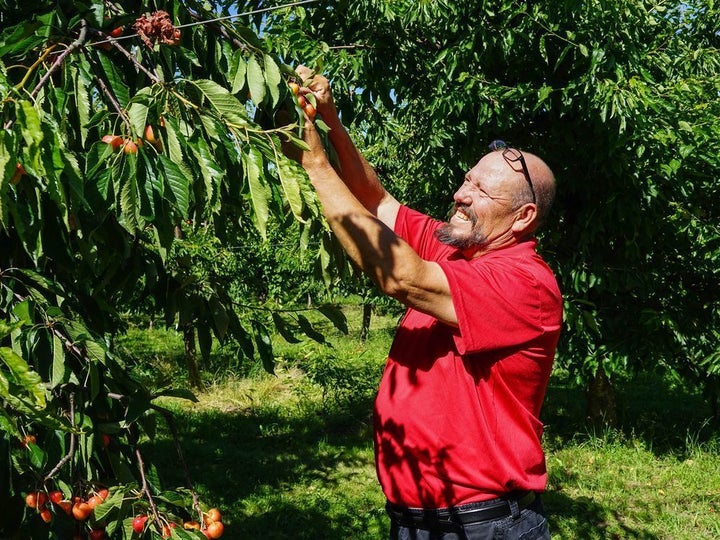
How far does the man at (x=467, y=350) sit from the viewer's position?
6.08 feet

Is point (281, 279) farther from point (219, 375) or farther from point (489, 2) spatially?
point (489, 2)

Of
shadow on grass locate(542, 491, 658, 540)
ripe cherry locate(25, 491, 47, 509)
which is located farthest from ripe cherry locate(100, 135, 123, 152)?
shadow on grass locate(542, 491, 658, 540)

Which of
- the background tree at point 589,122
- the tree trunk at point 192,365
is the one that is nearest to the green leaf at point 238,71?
the background tree at point 589,122

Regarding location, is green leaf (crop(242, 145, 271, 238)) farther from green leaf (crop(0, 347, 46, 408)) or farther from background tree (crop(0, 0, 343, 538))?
green leaf (crop(0, 347, 46, 408))

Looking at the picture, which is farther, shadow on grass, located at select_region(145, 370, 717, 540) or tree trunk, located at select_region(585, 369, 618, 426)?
tree trunk, located at select_region(585, 369, 618, 426)

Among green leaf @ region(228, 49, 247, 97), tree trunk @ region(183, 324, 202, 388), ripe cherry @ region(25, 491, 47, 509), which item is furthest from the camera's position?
tree trunk @ region(183, 324, 202, 388)

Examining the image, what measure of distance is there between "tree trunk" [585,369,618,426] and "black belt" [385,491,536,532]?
16.6ft

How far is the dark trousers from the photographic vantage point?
2.08 metres

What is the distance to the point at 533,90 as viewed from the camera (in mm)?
5043

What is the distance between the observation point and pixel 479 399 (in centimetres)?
207

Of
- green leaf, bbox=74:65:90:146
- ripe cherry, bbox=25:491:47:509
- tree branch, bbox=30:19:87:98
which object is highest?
tree branch, bbox=30:19:87:98

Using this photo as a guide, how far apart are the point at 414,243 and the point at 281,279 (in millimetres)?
9038

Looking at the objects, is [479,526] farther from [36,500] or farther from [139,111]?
[139,111]

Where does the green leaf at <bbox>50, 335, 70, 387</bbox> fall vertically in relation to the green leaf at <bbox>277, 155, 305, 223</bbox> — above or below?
below
